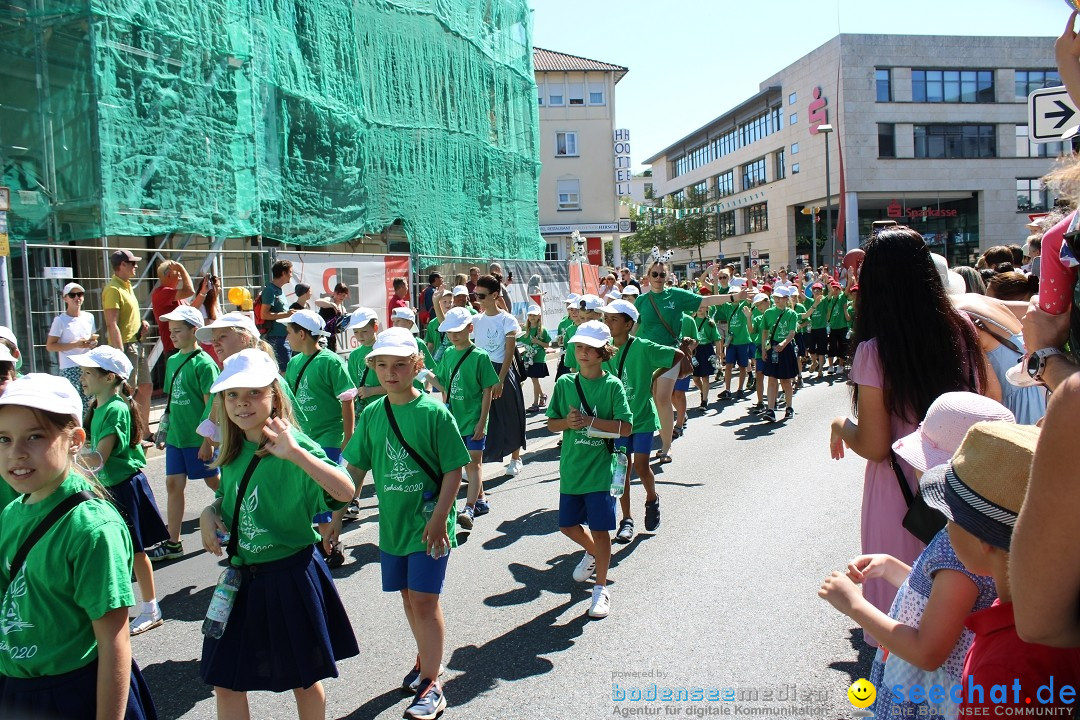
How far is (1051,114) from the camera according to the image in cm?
628

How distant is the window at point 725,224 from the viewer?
71.2m

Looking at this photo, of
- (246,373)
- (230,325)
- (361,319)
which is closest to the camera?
(246,373)

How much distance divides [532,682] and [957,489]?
2.76 m

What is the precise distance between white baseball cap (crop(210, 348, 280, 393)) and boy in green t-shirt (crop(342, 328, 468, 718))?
2.33ft

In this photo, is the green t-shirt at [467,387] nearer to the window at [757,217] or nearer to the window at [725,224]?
the window at [757,217]

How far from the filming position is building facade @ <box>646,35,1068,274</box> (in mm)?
52062

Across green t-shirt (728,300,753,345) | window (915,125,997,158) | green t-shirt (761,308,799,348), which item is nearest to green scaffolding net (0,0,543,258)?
green t-shirt (728,300,753,345)

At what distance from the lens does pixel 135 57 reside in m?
11.4

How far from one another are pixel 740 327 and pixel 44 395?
Result: 12.0 meters

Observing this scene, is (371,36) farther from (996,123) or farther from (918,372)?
(996,123)

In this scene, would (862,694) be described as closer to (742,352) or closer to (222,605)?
(222,605)

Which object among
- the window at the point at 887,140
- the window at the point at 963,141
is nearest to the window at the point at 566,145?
the window at the point at 887,140

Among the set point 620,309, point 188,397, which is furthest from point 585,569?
point 188,397

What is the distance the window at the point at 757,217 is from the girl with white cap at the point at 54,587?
6531cm
